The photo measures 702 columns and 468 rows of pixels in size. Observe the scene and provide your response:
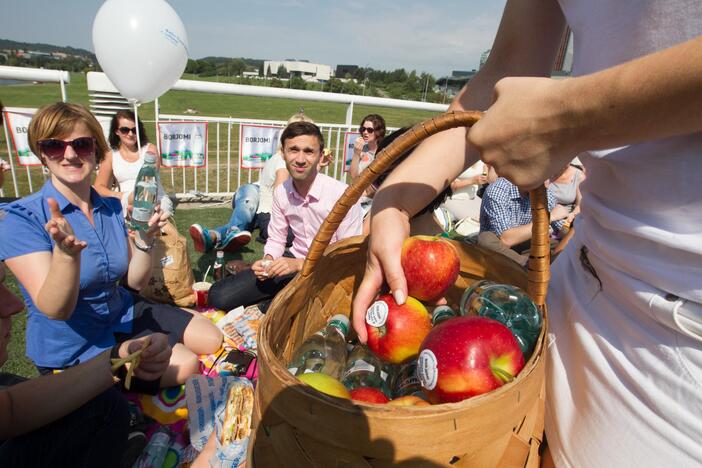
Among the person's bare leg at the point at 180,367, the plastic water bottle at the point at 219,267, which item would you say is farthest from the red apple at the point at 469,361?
the plastic water bottle at the point at 219,267

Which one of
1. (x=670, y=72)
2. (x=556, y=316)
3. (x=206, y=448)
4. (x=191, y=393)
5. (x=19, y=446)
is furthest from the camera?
(x=191, y=393)

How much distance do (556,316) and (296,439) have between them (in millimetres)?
548

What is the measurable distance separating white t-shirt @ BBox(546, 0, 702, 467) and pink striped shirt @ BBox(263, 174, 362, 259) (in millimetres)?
2578

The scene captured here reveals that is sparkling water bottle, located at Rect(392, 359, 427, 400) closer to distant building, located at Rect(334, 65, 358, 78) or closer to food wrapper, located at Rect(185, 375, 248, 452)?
food wrapper, located at Rect(185, 375, 248, 452)

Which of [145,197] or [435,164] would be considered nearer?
[435,164]

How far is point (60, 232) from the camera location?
5.33ft

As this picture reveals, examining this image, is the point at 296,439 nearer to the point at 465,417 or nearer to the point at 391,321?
the point at 465,417

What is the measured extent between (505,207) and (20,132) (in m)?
5.11

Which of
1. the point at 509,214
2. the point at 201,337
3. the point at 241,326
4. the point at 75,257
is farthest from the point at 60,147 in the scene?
the point at 509,214

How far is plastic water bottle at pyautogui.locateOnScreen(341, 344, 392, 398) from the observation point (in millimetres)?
1046

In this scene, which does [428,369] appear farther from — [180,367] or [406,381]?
[180,367]

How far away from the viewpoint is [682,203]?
1.80 feet

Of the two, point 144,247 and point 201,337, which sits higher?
point 144,247

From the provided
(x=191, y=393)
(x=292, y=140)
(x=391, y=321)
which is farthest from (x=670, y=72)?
(x=292, y=140)
